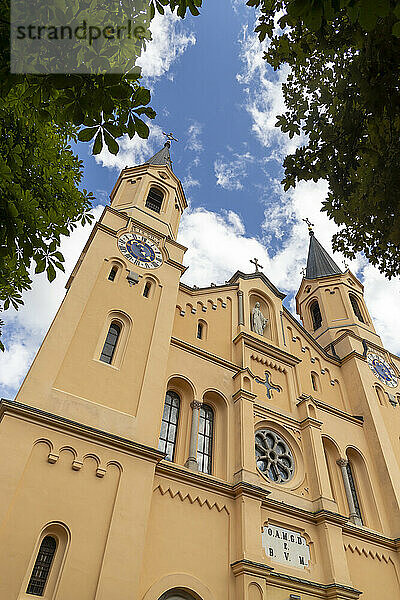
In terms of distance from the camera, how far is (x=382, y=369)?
19.2m

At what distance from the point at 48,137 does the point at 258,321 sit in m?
13.2

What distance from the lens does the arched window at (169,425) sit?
39.1 ft

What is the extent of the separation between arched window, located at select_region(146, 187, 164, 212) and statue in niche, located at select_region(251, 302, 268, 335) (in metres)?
6.29

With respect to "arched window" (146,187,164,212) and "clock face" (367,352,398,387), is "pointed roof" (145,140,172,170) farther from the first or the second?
"clock face" (367,352,398,387)

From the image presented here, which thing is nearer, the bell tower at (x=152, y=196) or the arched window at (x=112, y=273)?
the arched window at (x=112, y=273)

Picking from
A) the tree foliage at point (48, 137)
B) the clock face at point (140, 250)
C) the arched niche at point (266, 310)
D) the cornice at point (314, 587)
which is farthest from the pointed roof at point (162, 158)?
the cornice at point (314, 587)

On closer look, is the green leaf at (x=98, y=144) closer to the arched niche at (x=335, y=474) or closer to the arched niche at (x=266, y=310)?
the arched niche at (x=335, y=474)

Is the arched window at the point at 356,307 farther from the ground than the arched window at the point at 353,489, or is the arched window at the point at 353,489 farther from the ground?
the arched window at the point at 356,307

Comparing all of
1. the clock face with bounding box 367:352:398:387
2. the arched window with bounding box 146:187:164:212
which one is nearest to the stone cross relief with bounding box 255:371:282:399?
the clock face with bounding box 367:352:398:387

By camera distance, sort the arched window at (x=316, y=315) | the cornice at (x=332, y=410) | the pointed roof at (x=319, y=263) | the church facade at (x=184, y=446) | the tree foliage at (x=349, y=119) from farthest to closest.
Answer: the pointed roof at (x=319, y=263), the arched window at (x=316, y=315), the cornice at (x=332, y=410), the church facade at (x=184, y=446), the tree foliage at (x=349, y=119)

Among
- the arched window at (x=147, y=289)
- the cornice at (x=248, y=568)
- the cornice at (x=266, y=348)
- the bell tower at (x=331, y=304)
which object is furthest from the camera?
the bell tower at (x=331, y=304)

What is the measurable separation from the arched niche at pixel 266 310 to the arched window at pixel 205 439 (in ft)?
16.8

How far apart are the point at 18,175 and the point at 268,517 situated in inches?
416

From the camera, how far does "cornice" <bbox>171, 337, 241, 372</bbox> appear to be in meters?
13.9
